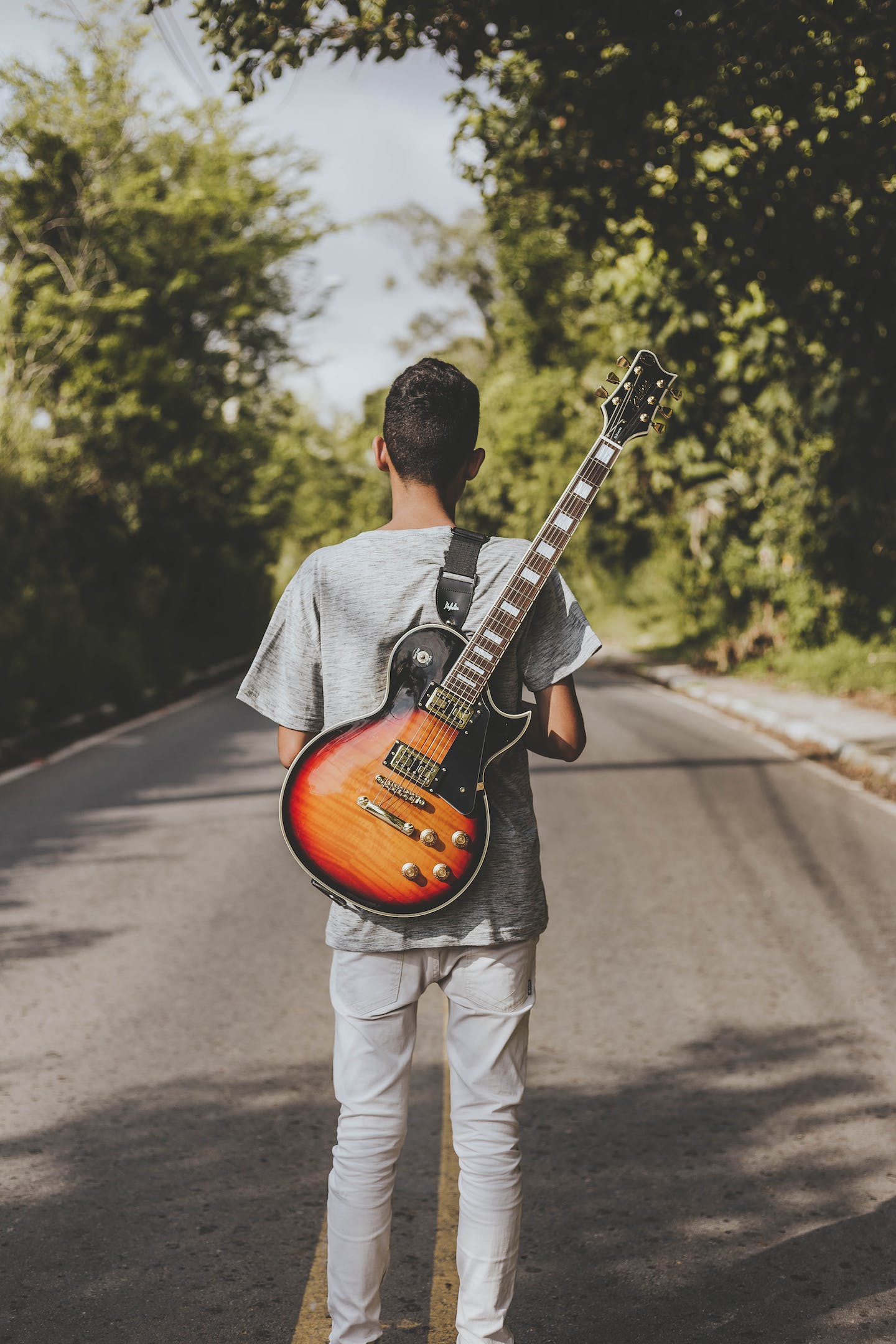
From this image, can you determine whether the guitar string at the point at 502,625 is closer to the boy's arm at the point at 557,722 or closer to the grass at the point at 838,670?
the boy's arm at the point at 557,722

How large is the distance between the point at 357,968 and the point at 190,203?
21.5 meters

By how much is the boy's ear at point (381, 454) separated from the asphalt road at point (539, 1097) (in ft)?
6.26

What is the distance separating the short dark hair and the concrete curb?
31.0 feet

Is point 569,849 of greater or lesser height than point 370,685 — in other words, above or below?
below

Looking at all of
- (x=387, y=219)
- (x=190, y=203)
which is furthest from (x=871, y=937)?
(x=387, y=219)

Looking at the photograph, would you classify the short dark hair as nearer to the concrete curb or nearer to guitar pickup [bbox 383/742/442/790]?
guitar pickup [bbox 383/742/442/790]

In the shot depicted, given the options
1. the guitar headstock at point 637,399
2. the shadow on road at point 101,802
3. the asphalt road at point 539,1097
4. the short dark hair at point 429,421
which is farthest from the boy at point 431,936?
the shadow on road at point 101,802

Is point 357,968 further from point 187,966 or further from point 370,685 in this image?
point 187,966

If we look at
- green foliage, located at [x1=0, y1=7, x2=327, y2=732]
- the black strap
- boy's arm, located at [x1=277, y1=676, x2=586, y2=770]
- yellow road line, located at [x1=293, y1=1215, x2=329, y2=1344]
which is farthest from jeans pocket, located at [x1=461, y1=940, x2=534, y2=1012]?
green foliage, located at [x1=0, y1=7, x2=327, y2=732]

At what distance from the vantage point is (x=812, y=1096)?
4.49 metres

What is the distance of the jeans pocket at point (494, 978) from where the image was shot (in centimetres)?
255

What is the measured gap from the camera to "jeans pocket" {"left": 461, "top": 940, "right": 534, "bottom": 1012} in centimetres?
255

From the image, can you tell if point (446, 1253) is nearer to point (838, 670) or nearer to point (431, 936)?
point (431, 936)

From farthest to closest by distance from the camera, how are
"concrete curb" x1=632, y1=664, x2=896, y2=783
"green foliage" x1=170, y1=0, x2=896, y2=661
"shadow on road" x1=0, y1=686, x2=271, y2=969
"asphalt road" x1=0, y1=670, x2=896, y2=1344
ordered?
"concrete curb" x1=632, y1=664, x2=896, y2=783, "green foliage" x1=170, y1=0, x2=896, y2=661, "shadow on road" x1=0, y1=686, x2=271, y2=969, "asphalt road" x1=0, y1=670, x2=896, y2=1344
